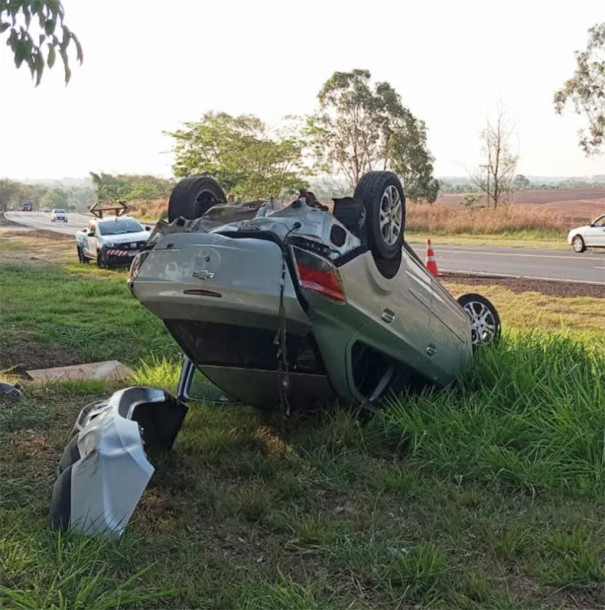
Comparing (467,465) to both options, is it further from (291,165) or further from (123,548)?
(291,165)

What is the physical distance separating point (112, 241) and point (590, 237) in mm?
13188

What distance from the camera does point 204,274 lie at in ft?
11.9

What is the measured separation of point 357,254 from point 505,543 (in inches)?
64.5

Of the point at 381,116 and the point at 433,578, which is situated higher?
the point at 381,116

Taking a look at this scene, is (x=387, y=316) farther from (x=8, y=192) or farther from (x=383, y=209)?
(x=8, y=192)

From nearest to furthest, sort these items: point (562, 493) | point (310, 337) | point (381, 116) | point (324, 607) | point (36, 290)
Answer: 1. point (324, 607)
2. point (562, 493)
3. point (310, 337)
4. point (36, 290)
5. point (381, 116)

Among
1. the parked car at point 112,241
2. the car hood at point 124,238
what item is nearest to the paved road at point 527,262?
the car hood at point 124,238

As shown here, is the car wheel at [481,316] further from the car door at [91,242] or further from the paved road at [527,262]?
the car door at [91,242]

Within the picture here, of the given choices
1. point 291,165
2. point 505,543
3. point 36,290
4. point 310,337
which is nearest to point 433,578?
point 505,543

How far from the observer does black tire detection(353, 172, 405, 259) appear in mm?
4020

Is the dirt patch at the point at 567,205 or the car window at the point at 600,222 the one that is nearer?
the car window at the point at 600,222

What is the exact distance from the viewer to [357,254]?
3924 millimetres

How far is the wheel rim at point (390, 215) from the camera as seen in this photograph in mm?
4121

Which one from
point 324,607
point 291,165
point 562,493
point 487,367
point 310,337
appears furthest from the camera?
point 291,165
